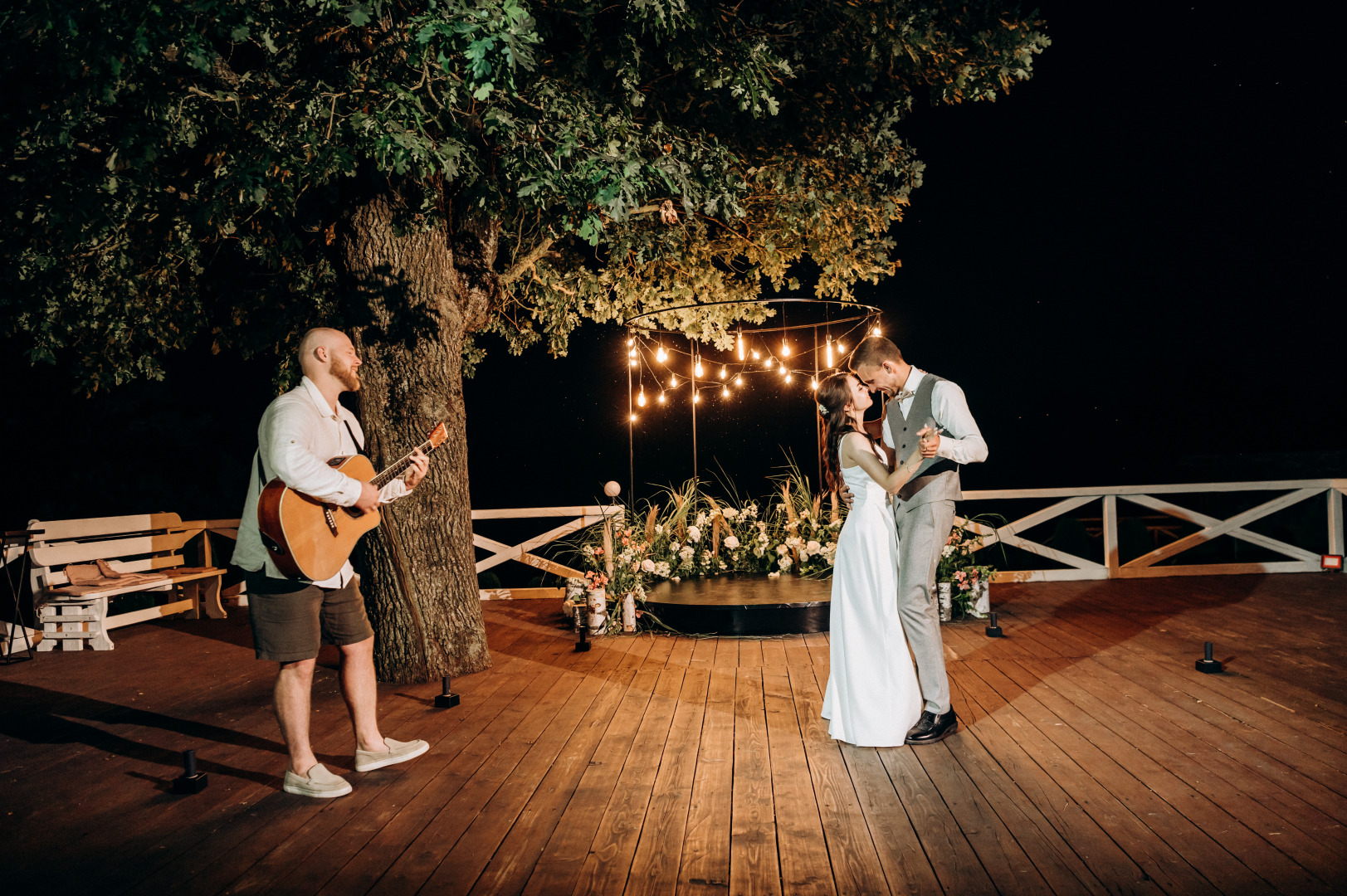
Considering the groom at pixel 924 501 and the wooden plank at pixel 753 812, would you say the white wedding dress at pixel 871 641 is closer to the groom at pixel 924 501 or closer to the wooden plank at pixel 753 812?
the groom at pixel 924 501

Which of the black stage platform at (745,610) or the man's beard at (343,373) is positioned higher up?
the man's beard at (343,373)

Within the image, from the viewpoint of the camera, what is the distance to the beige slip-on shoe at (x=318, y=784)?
328 cm

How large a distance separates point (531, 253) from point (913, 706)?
14.6 ft

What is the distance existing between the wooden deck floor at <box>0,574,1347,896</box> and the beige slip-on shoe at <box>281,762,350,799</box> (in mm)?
58

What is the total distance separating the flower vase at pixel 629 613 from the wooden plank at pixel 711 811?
7.09 feet

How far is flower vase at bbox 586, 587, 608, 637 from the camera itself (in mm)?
6684

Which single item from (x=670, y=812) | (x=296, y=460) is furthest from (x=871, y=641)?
(x=296, y=460)

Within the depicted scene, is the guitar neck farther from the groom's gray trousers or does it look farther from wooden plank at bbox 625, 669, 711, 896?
the groom's gray trousers

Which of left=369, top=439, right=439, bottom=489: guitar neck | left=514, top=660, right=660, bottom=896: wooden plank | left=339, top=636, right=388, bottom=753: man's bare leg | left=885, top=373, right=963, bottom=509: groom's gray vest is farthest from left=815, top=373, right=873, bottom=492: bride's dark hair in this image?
left=339, top=636, right=388, bottom=753: man's bare leg

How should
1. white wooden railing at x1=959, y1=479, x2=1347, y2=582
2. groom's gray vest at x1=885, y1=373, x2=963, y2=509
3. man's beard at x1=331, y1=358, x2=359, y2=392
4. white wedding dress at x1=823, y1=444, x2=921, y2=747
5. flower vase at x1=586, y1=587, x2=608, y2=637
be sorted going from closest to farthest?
man's beard at x1=331, y1=358, x2=359, y2=392, white wedding dress at x1=823, y1=444, x2=921, y2=747, groom's gray vest at x1=885, y1=373, x2=963, y2=509, flower vase at x1=586, y1=587, x2=608, y2=637, white wooden railing at x1=959, y1=479, x2=1347, y2=582

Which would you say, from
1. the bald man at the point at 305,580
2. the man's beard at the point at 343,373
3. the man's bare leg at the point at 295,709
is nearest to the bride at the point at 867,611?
the bald man at the point at 305,580

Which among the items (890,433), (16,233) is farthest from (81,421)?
(890,433)

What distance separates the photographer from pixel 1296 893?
2338 millimetres

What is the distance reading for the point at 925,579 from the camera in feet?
12.5
